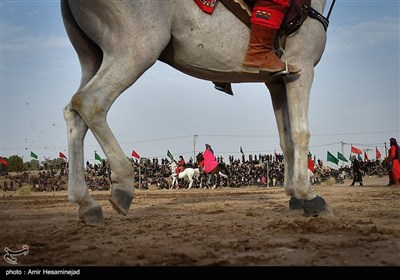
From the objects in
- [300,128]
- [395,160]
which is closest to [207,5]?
[300,128]

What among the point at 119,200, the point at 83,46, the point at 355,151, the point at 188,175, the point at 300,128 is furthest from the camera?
the point at 355,151

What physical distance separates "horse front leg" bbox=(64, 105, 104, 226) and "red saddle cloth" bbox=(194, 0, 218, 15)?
174 centimetres

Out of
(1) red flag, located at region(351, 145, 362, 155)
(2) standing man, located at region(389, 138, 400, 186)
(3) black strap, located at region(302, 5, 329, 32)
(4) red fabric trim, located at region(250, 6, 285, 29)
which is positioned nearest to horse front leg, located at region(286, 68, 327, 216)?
(3) black strap, located at region(302, 5, 329, 32)

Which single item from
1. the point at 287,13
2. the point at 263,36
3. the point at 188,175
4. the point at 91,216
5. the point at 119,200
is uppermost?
the point at 287,13

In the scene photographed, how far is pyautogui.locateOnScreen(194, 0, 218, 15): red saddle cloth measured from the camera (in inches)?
194

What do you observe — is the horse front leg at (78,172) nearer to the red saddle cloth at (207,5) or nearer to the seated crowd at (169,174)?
the red saddle cloth at (207,5)

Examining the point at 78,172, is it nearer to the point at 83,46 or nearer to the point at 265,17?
the point at 83,46

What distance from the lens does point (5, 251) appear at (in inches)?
132

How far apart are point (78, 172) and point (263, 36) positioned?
252 centimetres

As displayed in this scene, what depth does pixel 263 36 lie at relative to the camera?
5.22 meters

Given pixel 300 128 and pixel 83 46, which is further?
pixel 300 128

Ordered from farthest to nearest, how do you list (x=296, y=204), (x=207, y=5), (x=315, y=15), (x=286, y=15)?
(x=296, y=204) < (x=315, y=15) < (x=286, y=15) < (x=207, y=5)
